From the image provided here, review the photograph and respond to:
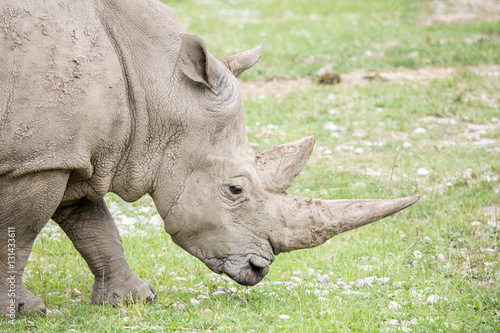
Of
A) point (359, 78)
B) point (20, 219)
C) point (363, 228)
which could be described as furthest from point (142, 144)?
point (359, 78)

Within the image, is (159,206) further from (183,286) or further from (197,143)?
(183,286)

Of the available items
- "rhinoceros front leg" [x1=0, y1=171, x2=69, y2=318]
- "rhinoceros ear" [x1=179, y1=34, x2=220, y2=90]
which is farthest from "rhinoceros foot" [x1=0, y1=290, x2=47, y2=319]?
"rhinoceros ear" [x1=179, y1=34, x2=220, y2=90]

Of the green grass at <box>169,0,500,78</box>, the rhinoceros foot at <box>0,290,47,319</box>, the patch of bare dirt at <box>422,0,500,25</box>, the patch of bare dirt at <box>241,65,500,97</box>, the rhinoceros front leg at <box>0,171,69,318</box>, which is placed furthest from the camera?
the patch of bare dirt at <box>422,0,500,25</box>

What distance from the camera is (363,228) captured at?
7059 mm

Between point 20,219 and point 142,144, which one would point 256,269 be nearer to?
point 142,144

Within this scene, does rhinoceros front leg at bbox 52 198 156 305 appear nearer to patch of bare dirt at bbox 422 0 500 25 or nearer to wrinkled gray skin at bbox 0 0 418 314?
wrinkled gray skin at bbox 0 0 418 314

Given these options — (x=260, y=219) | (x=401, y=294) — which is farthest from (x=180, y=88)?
(x=401, y=294)

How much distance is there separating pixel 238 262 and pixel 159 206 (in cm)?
68

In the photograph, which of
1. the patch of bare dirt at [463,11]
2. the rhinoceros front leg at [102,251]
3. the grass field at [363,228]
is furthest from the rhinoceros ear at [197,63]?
the patch of bare dirt at [463,11]

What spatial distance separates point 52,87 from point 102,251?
5.06 feet

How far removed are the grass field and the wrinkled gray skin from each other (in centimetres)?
49

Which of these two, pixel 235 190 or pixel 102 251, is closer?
pixel 235 190

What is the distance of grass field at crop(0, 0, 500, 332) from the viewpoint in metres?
4.98

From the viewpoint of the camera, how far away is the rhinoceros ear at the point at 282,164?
4961 mm
